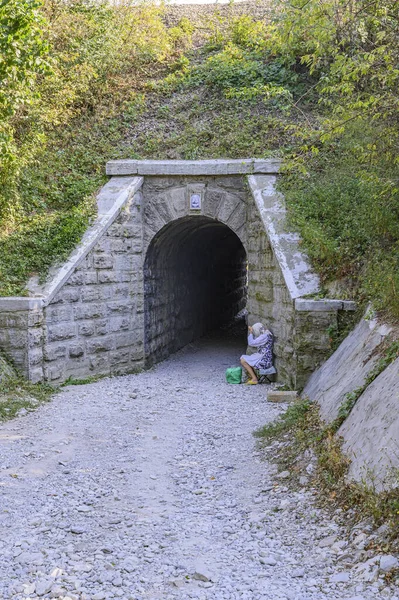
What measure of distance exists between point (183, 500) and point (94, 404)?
131 inches

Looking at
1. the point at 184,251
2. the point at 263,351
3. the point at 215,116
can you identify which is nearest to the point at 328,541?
the point at 263,351

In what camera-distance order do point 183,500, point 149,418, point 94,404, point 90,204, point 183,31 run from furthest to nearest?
1. point 183,31
2. point 90,204
3. point 94,404
4. point 149,418
5. point 183,500

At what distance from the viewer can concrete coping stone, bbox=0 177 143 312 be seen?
8.26 meters

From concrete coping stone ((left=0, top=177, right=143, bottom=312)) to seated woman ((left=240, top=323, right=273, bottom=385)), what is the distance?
2.77 metres

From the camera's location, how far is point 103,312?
31.6ft

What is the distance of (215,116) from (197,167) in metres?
2.32

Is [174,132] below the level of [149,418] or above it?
above

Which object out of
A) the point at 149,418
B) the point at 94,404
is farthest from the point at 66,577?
the point at 94,404

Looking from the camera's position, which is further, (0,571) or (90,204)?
(90,204)

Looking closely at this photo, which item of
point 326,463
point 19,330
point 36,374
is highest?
point 19,330

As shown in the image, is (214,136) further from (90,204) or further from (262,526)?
(262,526)

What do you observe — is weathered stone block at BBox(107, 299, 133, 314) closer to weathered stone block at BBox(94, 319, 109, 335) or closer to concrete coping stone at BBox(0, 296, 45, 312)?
weathered stone block at BBox(94, 319, 109, 335)

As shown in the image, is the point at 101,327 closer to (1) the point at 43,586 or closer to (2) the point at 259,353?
(2) the point at 259,353

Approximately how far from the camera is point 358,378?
222 inches
